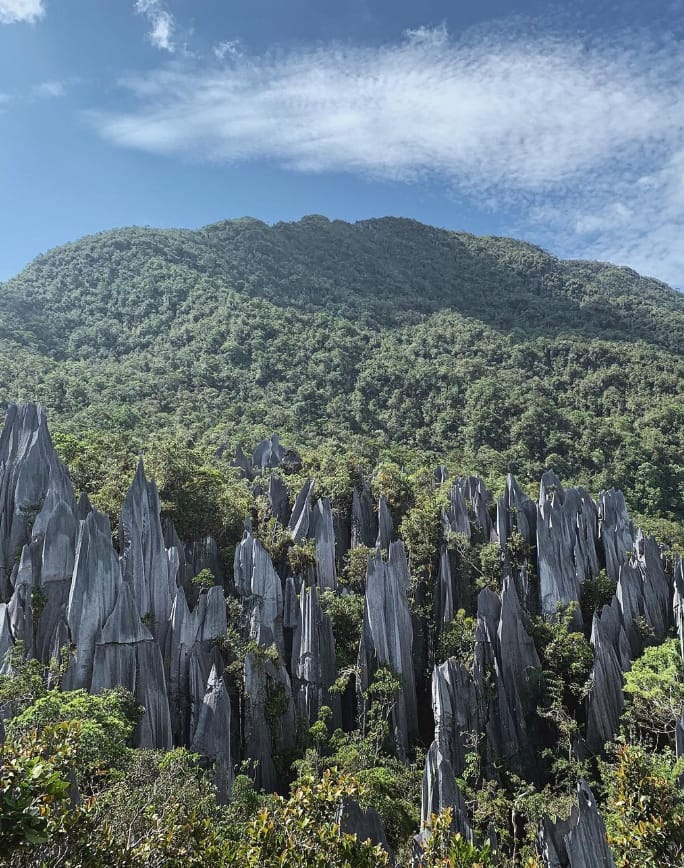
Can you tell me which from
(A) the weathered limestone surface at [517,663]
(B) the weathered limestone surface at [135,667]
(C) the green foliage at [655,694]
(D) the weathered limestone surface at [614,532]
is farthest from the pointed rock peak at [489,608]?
(B) the weathered limestone surface at [135,667]

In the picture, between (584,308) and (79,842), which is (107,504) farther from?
(584,308)

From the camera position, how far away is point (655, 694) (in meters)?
17.3

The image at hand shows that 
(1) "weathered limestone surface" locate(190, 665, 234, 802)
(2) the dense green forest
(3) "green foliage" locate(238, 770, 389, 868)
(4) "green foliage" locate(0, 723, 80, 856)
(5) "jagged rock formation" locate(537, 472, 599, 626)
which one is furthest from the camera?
(5) "jagged rock formation" locate(537, 472, 599, 626)

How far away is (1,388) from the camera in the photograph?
39.0 metres

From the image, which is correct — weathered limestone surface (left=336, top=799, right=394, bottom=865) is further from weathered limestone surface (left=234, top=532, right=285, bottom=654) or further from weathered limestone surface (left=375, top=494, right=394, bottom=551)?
weathered limestone surface (left=375, top=494, right=394, bottom=551)

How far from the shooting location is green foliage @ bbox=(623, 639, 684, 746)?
55.5ft

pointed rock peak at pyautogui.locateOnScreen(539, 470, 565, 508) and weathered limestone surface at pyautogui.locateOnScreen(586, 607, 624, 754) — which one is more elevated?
pointed rock peak at pyautogui.locateOnScreen(539, 470, 565, 508)

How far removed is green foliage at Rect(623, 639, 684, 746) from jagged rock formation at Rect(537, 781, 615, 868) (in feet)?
23.1

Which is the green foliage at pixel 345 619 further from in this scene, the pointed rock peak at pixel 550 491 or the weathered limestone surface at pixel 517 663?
the pointed rock peak at pixel 550 491

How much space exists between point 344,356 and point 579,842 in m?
50.1

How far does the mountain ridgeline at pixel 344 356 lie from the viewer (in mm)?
41844

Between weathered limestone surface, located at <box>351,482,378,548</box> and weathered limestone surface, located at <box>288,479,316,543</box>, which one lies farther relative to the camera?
weathered limestone surface, located at <box>351,482,378,548</box>

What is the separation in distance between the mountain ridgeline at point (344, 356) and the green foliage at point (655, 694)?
55.8 ft

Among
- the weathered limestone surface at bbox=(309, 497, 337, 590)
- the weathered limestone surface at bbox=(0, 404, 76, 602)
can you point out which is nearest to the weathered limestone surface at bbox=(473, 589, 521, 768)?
the weathered limestone surface at bbox=(309, 497, 337, 590)
